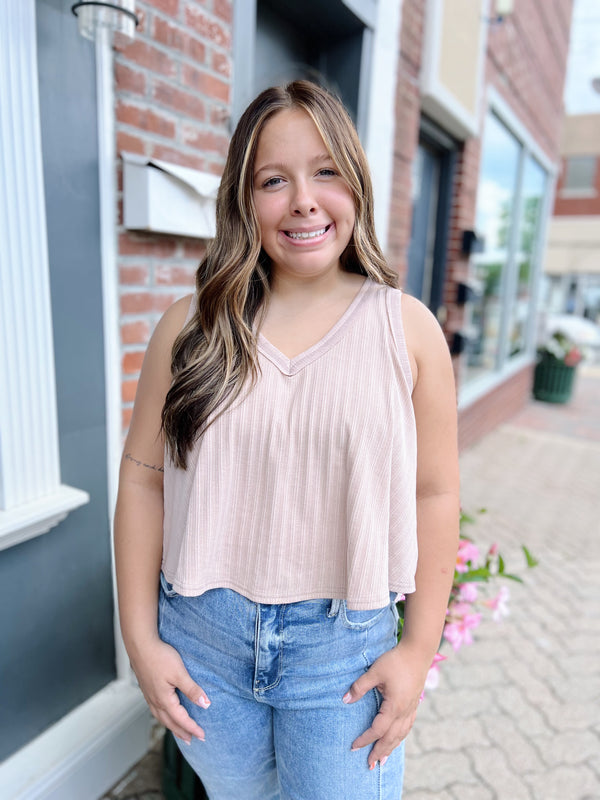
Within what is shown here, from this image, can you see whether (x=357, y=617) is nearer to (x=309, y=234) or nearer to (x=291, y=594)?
(x=291, y=594)

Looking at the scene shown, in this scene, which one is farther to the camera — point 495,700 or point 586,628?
point 586,628

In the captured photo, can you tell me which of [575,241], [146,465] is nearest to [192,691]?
[146,465]

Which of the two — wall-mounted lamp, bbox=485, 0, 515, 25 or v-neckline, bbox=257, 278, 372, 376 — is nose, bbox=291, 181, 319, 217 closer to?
v-neckline, bbox=257, 278, 372, 376

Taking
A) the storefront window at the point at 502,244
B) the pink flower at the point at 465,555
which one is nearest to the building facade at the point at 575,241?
the storefront window at the point at 502,244

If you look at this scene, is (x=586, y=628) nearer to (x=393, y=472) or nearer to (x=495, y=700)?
(x=495, y=700)

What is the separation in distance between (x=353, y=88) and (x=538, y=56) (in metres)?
4.49

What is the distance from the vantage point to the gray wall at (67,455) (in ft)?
4.78

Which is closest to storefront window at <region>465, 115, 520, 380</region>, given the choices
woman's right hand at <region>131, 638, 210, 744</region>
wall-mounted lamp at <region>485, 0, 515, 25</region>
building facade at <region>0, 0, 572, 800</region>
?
wall-mounted lamp at <region>485, 0, 515, 25</region>

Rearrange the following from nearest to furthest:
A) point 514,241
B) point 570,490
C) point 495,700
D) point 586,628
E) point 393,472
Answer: point 393,472
point 495,700
point 586,628
point 570,490
point 514,241

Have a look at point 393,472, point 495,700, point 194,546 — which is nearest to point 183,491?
point 194,546

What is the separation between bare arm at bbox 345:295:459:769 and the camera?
39.8 inches

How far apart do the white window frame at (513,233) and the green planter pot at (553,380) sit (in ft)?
0.88

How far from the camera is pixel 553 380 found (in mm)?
8602

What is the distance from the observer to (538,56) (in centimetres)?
598
